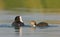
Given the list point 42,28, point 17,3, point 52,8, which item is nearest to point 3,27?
point 42,28

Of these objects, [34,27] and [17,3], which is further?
[17,3]

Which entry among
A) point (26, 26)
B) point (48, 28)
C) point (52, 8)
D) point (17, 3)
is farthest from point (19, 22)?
point (17, 3)

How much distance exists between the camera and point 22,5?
136 feet

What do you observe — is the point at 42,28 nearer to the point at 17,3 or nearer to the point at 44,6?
the point at 44,6

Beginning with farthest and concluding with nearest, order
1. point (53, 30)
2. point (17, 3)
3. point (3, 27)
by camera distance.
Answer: point (17, 3) → point (3, 27) → point (53, 30)

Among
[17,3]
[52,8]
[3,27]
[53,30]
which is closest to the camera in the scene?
[53,30]

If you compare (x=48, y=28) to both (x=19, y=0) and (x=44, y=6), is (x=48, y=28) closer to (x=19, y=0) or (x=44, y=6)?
(x=44, y=6)

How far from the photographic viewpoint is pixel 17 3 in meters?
43.2

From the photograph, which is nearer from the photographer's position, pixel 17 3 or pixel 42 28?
pixel 42 28

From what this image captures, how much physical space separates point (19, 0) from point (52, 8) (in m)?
6.73

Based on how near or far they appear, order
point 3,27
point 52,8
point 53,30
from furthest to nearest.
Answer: point 52,8 < point 3,27 < point 53,30

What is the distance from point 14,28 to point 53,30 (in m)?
2.05

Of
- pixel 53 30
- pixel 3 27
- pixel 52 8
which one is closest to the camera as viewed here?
pixel 53 30

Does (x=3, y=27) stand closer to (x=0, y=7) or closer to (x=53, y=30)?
(x=53, y=30)
